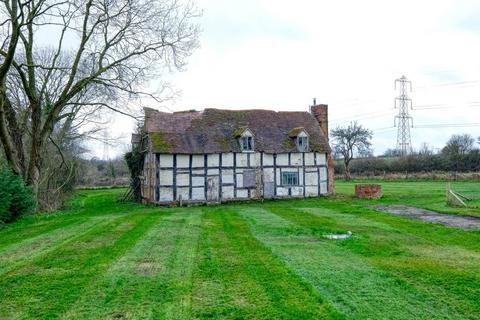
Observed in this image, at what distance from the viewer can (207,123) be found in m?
28.9

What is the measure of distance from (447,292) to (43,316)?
5.96m

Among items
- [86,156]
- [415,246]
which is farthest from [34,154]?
[86,156]

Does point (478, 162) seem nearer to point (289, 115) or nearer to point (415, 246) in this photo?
point (289, 115)

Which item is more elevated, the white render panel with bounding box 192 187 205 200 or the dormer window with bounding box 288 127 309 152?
the dormer window with bounding box 288 127 309 152

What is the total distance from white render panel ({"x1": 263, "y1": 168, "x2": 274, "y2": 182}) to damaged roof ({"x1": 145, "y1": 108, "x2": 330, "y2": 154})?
1347 millimetres

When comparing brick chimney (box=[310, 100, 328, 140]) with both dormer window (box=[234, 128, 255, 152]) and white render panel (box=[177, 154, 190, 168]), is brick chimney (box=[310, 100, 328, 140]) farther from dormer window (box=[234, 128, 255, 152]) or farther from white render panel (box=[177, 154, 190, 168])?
white render panel (box=[177, 154, 190, 168])

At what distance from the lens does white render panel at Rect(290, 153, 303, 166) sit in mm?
29062

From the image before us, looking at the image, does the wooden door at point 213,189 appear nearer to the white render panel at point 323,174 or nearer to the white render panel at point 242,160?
the white render panel at point 242,160

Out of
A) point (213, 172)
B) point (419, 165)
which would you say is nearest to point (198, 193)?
point (213, 172)

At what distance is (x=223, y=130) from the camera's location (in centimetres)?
2873

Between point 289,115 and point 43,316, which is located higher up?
point 289,115

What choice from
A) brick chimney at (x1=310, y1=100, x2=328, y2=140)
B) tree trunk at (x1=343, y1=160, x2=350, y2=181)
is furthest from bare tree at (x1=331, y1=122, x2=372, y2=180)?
brick chimney at (x1=310, y1=100, x2=328, y2=140)

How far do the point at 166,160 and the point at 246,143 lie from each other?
554 centimetres

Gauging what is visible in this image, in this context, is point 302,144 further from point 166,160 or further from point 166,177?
point 166,177
